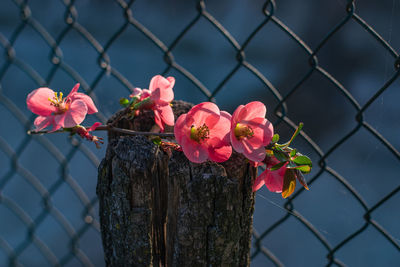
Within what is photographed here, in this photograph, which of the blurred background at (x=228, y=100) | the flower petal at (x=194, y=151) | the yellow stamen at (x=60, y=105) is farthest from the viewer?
the blurred background at (x=228, y=100)

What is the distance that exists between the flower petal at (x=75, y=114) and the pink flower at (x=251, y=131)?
0.74 ft

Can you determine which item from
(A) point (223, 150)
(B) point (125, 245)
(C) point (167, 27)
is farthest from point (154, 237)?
(C) point (167, 27)

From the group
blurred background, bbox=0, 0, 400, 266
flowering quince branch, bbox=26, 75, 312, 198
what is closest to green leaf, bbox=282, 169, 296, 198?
flowering quince branch, bbox=26, 75, 312, 198

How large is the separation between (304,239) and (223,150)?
1.70 m

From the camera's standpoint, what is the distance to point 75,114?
610mm

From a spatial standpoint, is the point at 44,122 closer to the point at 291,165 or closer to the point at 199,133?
the point at 199,133

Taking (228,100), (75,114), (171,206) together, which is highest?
(228,100)

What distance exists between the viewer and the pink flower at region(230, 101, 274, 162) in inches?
21.0

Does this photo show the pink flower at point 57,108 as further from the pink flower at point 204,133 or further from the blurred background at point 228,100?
the blurred background at point 228,100

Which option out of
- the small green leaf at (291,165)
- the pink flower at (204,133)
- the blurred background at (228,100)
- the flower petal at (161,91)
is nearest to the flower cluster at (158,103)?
the flower petal at (161,91)

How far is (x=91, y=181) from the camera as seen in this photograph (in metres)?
2.45

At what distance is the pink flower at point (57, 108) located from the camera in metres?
0.61

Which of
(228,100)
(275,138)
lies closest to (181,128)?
(275,138)

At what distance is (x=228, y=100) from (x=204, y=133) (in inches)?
93.4
